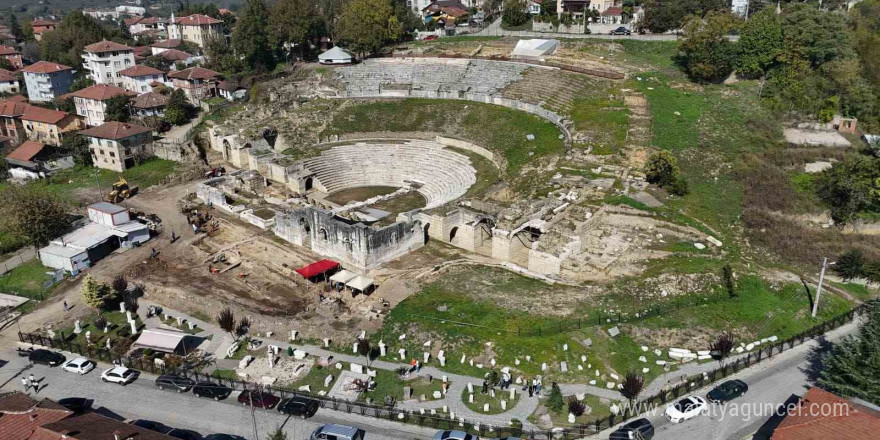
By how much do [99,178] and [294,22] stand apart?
39.7 m

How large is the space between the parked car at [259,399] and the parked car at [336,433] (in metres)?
3.35

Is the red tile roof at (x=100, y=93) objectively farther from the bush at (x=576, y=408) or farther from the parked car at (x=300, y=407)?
the bush at (x=576, y=408)

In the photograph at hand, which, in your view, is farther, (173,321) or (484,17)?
(484,17)

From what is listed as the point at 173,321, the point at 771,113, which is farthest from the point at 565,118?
the point at 173,321

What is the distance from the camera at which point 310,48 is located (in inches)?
3910

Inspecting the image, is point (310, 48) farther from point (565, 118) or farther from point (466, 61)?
point (565, 118)

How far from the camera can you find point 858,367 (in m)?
25.9

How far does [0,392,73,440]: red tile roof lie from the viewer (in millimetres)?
24938

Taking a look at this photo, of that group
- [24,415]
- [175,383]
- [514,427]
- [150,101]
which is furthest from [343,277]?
[150,101]

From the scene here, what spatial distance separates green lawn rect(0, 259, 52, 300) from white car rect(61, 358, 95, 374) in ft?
36.8

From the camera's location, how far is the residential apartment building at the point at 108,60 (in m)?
96.8

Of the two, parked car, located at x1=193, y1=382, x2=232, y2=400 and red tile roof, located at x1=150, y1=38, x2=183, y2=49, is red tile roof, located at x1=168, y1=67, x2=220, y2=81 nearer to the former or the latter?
red tile roof, located at x1=150, y1=38, x2=183, y2=49

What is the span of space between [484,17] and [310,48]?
33.7 m

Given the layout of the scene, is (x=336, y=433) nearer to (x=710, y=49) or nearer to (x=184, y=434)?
(x=184, y=434)
